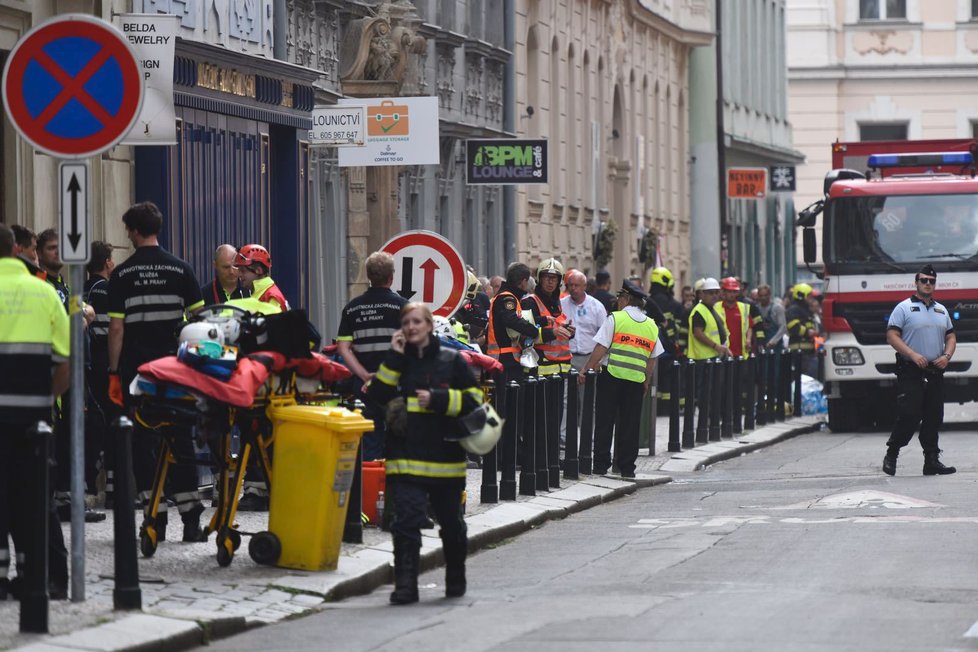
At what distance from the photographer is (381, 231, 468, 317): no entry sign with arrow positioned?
660 inches

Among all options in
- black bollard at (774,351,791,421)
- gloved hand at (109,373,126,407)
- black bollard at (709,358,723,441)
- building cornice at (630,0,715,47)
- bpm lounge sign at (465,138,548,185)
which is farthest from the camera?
building cornice at (630,0,715,47)

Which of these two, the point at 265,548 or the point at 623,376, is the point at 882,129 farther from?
the point at 265,548

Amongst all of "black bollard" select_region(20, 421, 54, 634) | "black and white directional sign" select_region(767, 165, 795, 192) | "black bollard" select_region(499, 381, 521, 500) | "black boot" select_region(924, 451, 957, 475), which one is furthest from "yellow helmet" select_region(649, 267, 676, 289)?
"black and white directional sign" select_region(767, 165, 795, 192)

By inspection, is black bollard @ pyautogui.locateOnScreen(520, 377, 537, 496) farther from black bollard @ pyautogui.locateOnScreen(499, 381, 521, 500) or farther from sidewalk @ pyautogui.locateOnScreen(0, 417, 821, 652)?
sidewalk @ pyautogui.locateOnScreen(0, 417, 821, 652)

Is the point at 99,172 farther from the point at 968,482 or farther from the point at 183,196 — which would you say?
the point at 968,482

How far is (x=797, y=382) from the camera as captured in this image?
105 ft

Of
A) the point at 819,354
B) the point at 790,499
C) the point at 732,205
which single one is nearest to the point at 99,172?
the point at 790,499

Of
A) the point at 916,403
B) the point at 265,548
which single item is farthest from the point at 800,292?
the point at 265,548

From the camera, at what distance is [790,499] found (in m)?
18.1

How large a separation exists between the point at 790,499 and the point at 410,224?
41.4 ft

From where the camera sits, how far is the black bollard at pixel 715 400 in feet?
84.8

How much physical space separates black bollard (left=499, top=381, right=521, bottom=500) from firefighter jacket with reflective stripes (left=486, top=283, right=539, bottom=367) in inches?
91.2

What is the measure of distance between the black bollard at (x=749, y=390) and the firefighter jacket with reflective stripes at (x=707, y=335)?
98 centimetres

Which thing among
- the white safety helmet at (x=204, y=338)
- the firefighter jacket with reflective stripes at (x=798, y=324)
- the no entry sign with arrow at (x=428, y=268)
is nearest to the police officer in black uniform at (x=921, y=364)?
the no entry sign with arrow at (x=428, y=268)
